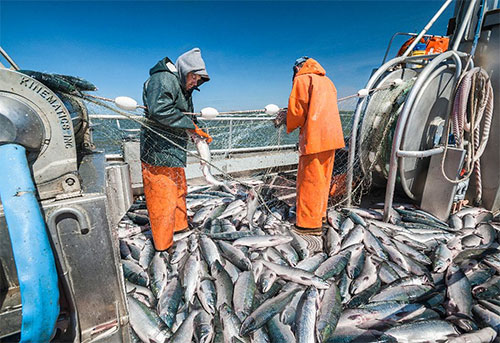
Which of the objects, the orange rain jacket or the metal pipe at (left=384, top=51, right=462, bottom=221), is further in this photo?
the metal pipe at (left=384, top=51, right=462, bottom=221)

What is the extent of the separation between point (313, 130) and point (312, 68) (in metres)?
0.90

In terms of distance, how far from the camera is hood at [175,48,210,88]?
2916 mm

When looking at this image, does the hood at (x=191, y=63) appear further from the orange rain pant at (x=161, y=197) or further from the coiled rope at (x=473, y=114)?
the coiled rope at (x=473, y=114)

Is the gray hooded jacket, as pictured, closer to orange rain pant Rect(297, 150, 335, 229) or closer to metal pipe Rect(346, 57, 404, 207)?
orange rain pant Rect(297, 150, 335, 229)

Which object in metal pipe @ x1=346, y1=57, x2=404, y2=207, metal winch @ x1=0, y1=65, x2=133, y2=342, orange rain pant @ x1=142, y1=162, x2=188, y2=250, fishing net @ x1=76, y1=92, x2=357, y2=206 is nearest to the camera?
metal winch @ x1=0, y1=65, x2=133, y2=342

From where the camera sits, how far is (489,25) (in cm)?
446

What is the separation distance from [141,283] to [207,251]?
0.88 m

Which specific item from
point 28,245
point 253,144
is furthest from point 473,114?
point 28,245

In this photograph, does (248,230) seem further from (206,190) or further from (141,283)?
(206,190)

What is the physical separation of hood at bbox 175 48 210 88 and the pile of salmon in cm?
224

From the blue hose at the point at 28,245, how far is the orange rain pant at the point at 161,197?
1.89 metres

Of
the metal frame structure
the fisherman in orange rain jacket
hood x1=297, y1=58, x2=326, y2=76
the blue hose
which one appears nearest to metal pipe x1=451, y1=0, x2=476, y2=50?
the metal frame structure

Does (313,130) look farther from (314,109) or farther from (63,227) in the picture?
(63,227)

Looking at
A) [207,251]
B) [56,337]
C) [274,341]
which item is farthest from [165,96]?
[274,341]
